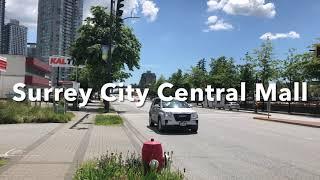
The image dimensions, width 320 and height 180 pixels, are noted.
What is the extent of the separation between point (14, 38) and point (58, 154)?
279 ft

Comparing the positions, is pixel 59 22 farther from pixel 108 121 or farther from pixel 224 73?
pixel 224 73

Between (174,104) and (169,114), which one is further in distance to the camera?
(174,104)

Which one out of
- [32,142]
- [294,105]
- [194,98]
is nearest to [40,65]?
[194,98]

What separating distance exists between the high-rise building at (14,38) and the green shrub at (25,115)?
5521 centimetres

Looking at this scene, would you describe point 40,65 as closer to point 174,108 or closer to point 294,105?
point 294,105

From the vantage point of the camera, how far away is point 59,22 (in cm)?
5062

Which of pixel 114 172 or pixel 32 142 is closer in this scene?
pixel 114 172

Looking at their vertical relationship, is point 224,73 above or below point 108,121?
above

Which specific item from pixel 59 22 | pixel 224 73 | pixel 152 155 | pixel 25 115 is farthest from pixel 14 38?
pixel 152 155

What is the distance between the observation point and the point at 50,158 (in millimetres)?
13719

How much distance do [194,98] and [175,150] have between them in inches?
3660

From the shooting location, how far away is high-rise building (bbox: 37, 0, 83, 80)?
158ft

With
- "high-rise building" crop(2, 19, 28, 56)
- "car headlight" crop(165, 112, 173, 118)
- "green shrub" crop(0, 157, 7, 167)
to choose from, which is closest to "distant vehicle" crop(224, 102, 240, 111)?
"high-rise building" crop(2, 19, 28, 56)

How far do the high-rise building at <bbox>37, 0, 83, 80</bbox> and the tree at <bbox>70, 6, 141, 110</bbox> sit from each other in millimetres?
1571
